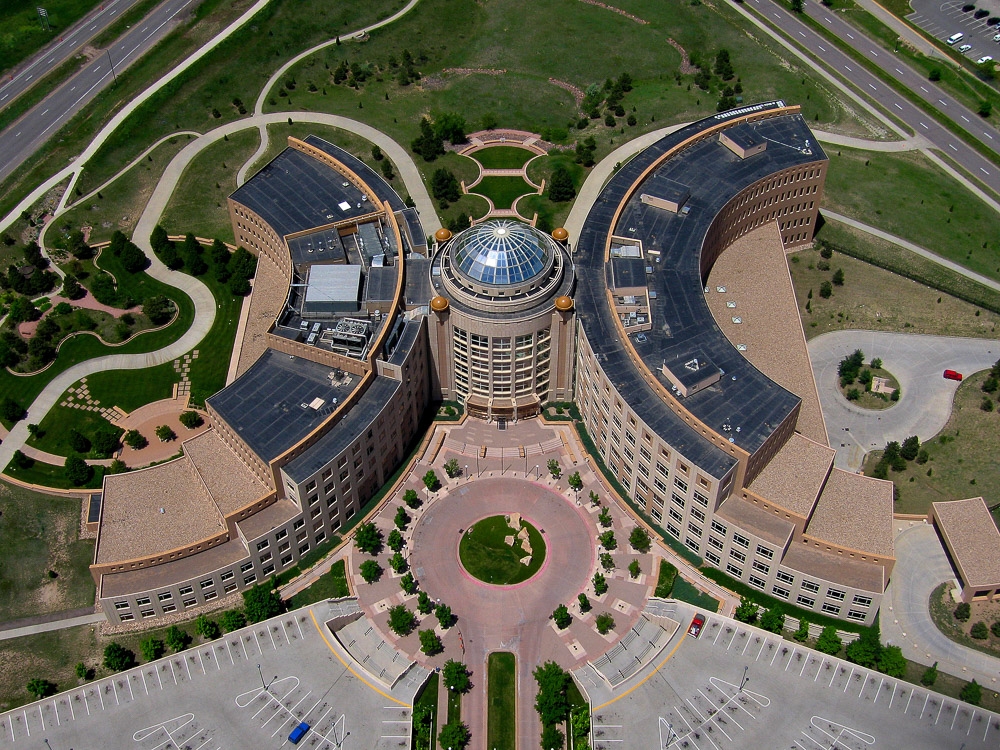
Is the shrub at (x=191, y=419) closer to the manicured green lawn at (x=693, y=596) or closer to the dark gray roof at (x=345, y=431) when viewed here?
the dark gray roof at (x=345, y=431)

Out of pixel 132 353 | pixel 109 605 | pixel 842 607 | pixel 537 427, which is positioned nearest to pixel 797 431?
pixel 842 607

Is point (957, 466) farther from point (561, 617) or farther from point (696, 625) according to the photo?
point (561, 617)

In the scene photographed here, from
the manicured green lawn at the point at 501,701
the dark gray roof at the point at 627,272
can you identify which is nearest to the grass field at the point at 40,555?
the manicured green lawn at the point at 501,701

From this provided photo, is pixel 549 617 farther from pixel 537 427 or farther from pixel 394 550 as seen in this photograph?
pixel 537 427

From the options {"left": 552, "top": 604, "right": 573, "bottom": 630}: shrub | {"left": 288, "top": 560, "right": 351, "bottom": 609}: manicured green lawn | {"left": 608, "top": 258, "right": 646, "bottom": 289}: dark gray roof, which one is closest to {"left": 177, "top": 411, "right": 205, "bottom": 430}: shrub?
{"left": 288, "top": 560, "right": 351, "bottom": 609}: manicured green lawn

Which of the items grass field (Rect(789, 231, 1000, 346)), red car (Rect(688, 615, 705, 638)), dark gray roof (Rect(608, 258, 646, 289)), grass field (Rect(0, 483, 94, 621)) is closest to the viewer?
red car (Rect(688, 615, 705, 638))

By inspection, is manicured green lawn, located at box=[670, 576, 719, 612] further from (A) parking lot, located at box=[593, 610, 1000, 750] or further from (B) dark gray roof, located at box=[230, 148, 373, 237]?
(B) dark gray roof, located at box=[230, 148, 373, 237]
